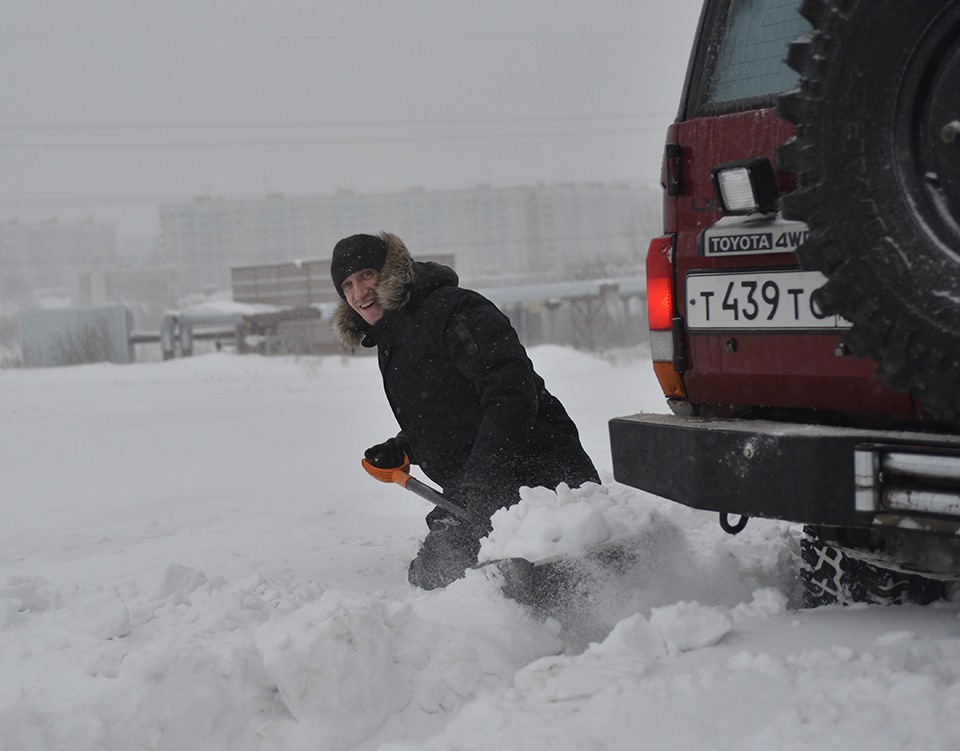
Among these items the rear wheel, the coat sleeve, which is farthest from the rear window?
the coat sleeve

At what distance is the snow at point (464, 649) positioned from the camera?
193 centimetres

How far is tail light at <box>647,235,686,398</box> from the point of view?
8.30 feet

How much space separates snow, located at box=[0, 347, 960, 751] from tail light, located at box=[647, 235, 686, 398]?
43 centimetres

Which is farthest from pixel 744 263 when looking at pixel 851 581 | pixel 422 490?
pixel 422 490

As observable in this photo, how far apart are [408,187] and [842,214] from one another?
71143 millimetres

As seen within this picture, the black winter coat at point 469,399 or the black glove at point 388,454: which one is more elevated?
the black winter coat at point 469,399

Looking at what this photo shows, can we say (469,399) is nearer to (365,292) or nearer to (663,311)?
(365,292)

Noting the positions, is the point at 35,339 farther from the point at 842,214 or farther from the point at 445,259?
the point at 842,214

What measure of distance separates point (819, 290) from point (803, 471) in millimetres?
390

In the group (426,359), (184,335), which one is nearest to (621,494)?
(426,359)

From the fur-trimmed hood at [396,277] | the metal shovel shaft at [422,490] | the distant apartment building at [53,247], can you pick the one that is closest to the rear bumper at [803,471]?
the metal shovel shaft at [422,490]

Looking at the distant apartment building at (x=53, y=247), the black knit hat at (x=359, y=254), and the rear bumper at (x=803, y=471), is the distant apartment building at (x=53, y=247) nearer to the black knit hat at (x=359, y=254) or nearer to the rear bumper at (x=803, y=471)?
the black knit hat at (x=359, y=254)

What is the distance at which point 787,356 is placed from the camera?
228 centimetres

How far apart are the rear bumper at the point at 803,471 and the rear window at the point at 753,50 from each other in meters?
0.79
